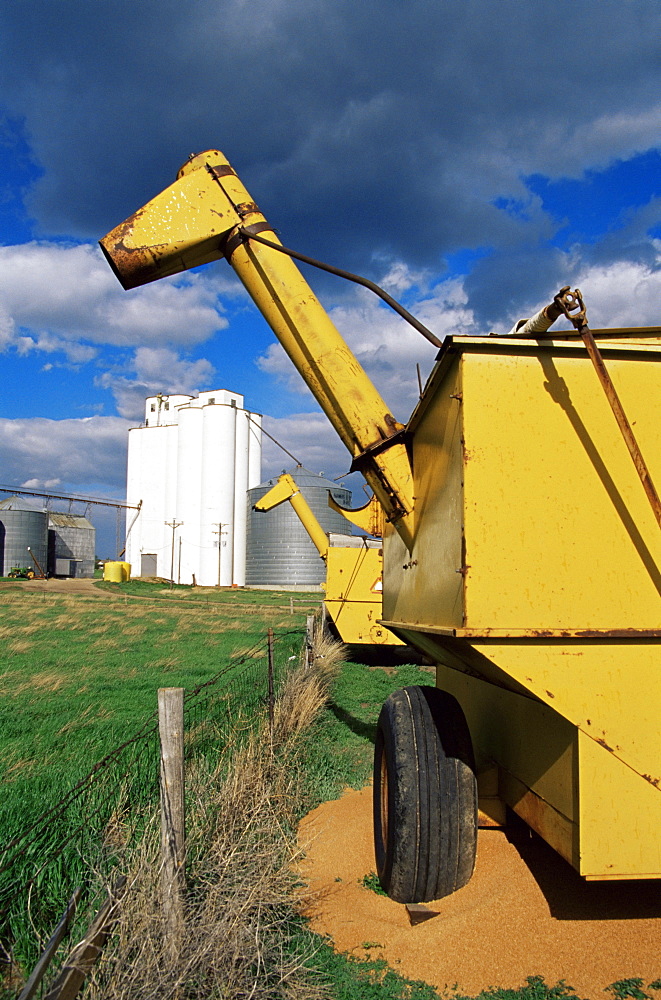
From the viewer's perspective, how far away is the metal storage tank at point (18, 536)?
5469 cm

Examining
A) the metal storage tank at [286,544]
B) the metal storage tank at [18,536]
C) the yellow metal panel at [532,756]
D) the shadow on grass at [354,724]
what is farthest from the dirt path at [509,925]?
the metal storage tank at [18,536]

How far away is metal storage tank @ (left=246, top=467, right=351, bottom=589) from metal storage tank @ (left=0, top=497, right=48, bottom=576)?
761 inches

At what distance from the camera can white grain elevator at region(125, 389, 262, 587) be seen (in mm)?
47844

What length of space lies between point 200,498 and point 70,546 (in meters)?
22.5

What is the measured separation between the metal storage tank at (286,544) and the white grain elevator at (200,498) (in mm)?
1452

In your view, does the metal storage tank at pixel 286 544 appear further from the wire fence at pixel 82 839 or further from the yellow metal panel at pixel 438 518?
the yellow metal panel at pixel 438 518

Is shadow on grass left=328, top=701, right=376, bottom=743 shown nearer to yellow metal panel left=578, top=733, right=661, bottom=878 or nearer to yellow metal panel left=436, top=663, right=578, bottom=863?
yellow metal panel left=436, top=663, right=578, bottom=863

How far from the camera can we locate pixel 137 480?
173ft

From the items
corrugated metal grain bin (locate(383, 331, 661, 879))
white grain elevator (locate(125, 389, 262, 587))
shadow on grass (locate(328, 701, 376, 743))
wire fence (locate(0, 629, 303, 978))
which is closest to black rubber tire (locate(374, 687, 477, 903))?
corrugated metal grain bin (locate(383, 331, 661, 879))

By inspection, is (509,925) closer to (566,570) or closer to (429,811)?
(429,811)

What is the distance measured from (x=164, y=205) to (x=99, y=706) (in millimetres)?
→ 5538

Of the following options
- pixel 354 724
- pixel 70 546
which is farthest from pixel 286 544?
pixel 354 724

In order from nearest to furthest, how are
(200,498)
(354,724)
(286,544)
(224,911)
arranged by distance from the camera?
(224,911) < (354,724) < (286,544) < (200,498)

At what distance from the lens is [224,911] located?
3014 millimetres
